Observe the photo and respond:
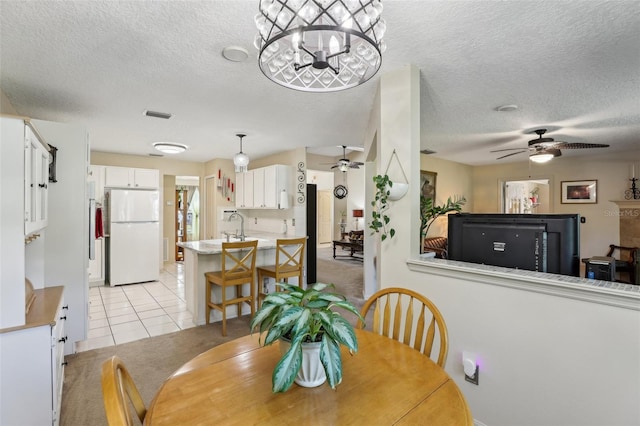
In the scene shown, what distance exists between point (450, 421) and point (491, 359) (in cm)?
111

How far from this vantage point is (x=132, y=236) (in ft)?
18.0

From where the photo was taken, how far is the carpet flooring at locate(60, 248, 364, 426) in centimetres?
213

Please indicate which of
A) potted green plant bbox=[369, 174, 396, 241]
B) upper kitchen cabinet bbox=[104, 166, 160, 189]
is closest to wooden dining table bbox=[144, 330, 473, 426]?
potted green plant bbox=[369, 174, 396, 241]

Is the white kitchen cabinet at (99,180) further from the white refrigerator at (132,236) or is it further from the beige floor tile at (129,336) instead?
the beige floor tile at (129,336)

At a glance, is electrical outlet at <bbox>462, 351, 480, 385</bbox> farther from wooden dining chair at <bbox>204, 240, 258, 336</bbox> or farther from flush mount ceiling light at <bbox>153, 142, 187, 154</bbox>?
flush mount ceiling light at <bbox>153, 142, 187, 154</bbox>

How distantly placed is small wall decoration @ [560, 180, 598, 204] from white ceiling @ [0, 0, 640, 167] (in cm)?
211

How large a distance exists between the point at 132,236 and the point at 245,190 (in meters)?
2.12

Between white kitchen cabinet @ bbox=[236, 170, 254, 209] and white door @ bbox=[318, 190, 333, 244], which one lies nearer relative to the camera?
white kitchen cabinet @ bbox=[236, 170, 254, 209]

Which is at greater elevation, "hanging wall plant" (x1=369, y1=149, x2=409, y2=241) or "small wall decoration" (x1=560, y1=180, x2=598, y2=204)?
"small wall decoration" (x1=560, y1=180, x2=598, y2=204)

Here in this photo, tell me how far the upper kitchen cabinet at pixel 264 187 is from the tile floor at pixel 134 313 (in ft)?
6.42

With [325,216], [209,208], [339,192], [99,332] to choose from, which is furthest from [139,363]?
[325,216]

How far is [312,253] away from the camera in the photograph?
18.3 feet

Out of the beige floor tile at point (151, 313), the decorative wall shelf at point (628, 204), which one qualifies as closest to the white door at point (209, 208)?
the beige floor tile at point (151, 313)

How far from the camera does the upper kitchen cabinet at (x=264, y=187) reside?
5.37 m
